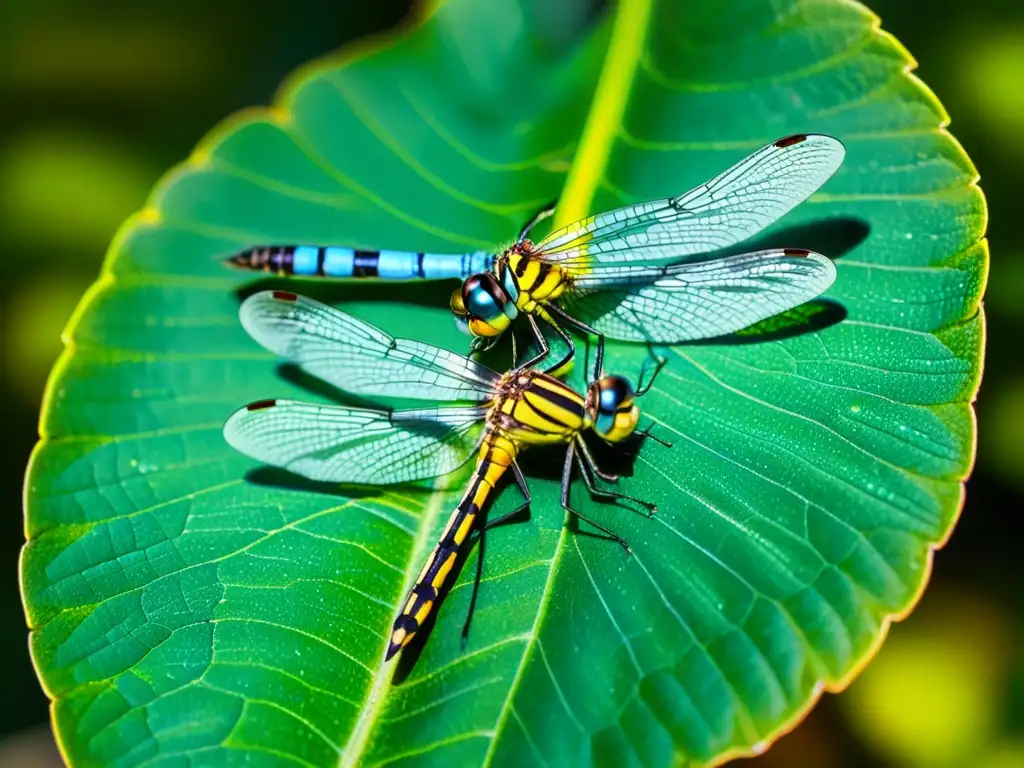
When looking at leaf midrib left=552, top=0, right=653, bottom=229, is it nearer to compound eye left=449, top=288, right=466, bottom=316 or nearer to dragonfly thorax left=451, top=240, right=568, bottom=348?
dragonfly thorax left=451, top=240, right=568, bottom=348

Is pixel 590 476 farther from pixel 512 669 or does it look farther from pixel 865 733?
pixel 865 733

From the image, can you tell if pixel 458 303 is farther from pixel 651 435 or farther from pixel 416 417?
pixel 651 435

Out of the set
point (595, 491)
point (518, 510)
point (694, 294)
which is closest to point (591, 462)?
point (595, 491)

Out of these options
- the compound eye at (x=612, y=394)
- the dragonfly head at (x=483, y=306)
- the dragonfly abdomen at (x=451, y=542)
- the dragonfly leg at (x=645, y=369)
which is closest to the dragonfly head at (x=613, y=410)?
the compound eye at (x=612, y=394)

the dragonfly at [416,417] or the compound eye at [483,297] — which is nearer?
the dragonfly at [416,417]

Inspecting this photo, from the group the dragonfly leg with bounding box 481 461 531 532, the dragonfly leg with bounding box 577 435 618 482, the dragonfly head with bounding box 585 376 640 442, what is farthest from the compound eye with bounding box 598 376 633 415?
the dragonfly leg with bounding box 481 461 531 532

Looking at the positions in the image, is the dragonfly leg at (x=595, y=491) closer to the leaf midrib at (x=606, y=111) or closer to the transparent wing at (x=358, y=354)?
the transparent wing at (x=358, y=354)

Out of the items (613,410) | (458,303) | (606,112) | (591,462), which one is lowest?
(591,462)

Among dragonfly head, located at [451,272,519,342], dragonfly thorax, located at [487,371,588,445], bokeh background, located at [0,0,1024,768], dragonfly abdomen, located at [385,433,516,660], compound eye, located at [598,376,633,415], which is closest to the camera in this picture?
dragonfly abdomen, located at [385,433,516,660]
